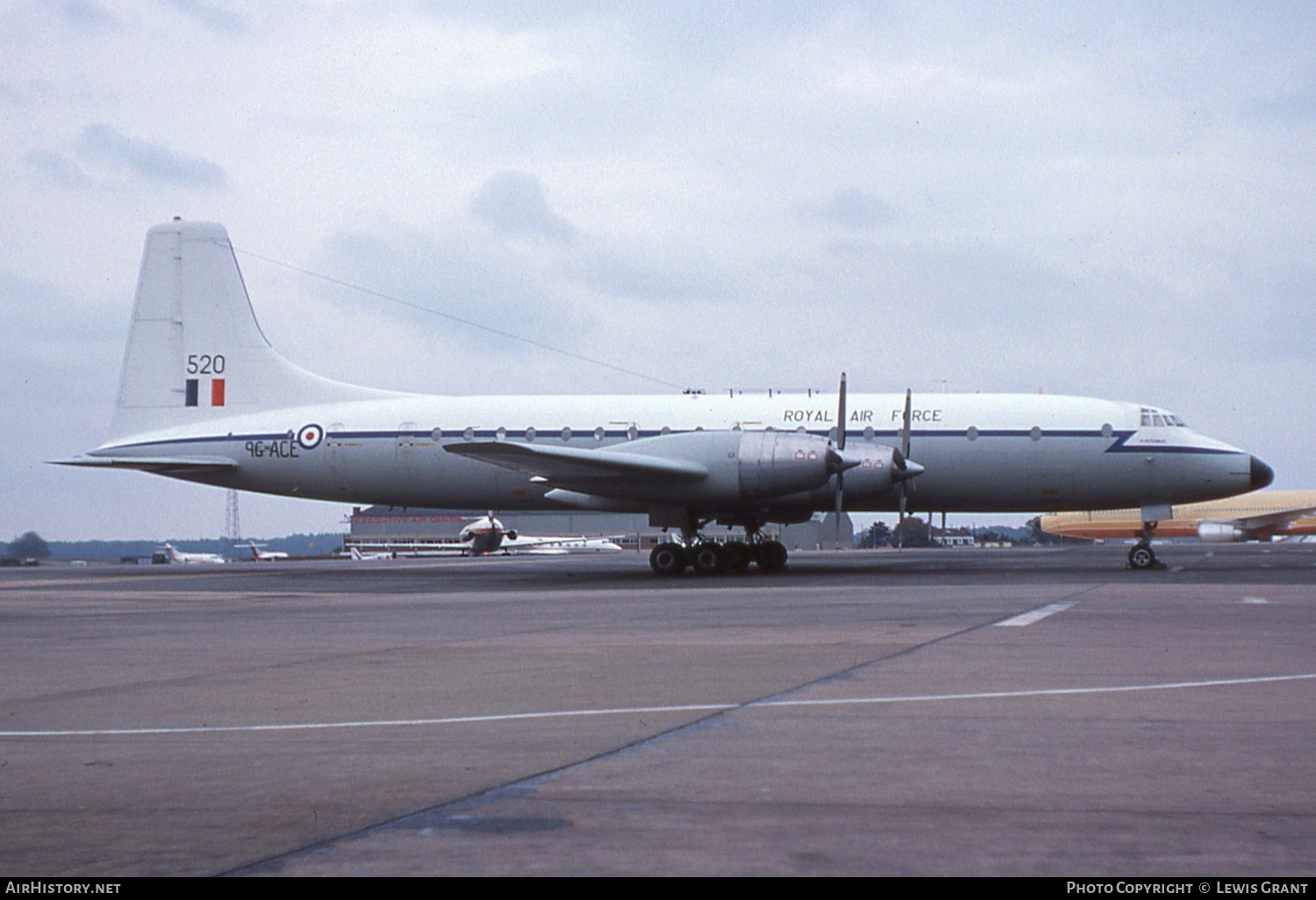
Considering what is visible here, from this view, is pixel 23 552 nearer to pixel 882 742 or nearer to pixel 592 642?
pixel 592 642

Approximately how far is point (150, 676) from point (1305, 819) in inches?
389

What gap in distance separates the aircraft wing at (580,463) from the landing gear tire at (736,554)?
2.40m

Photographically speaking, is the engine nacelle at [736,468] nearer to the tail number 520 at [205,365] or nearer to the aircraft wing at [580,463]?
the aircraft wing at [580,463]

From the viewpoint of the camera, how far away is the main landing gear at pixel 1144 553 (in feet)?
106

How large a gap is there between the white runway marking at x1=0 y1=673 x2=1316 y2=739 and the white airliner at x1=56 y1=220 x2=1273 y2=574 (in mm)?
20515

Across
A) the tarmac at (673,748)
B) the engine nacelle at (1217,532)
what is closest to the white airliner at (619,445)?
the tarmac at (673,748)

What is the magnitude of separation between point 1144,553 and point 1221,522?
201ft

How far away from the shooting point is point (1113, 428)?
106 ft

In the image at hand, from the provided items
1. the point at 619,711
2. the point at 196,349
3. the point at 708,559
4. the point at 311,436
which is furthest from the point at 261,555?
the point at 619,711

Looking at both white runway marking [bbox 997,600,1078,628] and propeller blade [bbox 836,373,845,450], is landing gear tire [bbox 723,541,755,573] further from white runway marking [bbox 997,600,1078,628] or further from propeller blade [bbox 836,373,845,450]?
white runway marking [bbox 997,600,1078,628]

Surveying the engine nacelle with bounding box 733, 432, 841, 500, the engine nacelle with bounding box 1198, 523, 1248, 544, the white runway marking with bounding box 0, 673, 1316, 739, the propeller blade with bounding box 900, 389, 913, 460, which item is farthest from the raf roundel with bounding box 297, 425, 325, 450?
the engine nacelle with bounding box 1198, 523, 1248, 544

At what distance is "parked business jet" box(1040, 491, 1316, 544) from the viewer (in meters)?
81.4
